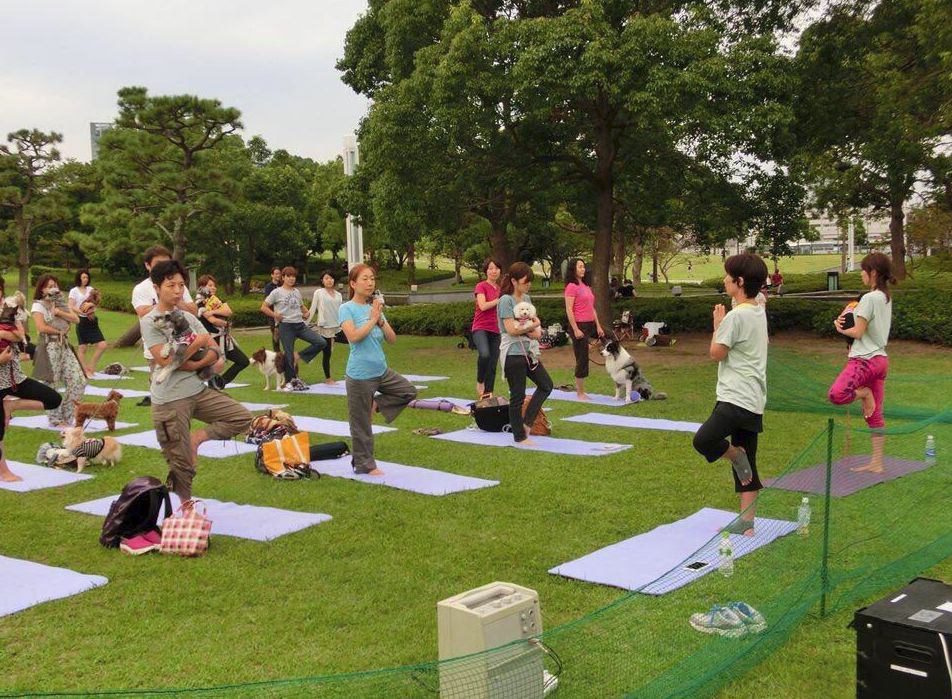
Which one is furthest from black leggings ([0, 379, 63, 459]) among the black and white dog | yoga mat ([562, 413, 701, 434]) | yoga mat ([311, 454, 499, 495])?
the black and white dog

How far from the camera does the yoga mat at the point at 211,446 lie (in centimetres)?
853

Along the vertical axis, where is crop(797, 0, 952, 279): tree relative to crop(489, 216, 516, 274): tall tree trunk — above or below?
above

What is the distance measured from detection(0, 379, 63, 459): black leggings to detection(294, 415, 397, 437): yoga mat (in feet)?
8.81

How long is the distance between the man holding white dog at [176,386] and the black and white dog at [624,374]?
6314mm

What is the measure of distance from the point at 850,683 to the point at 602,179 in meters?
14.7

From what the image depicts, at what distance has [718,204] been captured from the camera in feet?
56.6

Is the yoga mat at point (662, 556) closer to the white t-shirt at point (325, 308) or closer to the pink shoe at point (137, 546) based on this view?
the pink shoe at point (137, 546)

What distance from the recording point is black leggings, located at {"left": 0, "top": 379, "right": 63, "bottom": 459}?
7.18m

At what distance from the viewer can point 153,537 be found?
564 centimetres

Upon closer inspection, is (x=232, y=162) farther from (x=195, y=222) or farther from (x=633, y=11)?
(x=633, y=11)

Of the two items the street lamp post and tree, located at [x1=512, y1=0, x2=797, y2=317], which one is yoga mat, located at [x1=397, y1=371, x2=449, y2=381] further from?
the street lamp post

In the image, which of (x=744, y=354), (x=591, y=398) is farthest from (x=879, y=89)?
(x=744, y=354)

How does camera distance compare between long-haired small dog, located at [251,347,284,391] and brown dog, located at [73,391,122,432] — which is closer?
brown dog, located at [73,391,122,432]

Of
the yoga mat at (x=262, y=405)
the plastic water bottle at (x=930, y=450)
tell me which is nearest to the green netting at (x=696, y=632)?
the plastic water bottle at (x=930, y=450)
